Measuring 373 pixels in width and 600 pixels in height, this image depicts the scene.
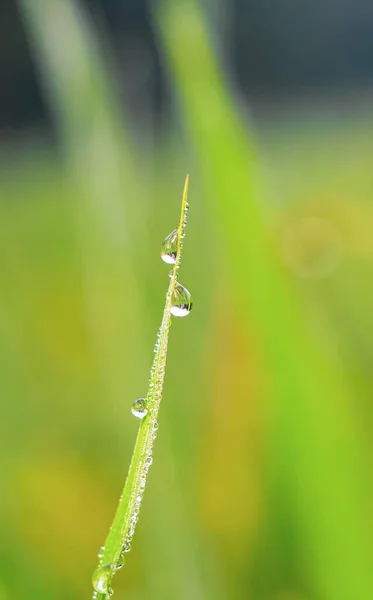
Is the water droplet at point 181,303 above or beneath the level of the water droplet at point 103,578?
above

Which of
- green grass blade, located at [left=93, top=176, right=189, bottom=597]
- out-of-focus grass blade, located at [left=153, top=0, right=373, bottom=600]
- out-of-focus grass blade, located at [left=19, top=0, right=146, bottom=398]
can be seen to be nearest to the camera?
green grass blade, located at [left=93, top=176, right=189, bottom=597]

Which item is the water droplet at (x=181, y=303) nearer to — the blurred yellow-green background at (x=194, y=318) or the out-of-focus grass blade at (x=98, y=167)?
the blurred yellow-green background at (x=194, y=318)

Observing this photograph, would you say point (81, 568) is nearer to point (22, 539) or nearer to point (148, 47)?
point (22, 539)

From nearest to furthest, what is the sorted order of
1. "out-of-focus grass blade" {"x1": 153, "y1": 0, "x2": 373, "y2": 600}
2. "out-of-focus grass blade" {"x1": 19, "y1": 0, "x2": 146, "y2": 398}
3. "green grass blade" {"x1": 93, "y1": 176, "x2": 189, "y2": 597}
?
"green grass blade" {"x1": 93, "y1": 176, "x2": 189, "y2": 597}, "out-of-focus grass blade" {"x1": 153, "y1": 0, "x2": 373, "y2": 600}, "out-of-focus grass blade" {"x1": 19, "y1": 0, "x2": 146, "y2": 398}

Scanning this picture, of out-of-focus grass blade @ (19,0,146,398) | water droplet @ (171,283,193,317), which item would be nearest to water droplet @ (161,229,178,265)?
water droplet @ (171,283,193,317)

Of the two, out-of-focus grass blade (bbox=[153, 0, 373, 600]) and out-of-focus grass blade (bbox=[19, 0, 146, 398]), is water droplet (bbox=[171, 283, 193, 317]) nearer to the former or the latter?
out-of-focus grass blade (bbox=[153, 0, 373, 600])

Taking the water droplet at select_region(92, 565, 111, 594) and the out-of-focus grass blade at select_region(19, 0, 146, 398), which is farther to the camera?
the out-of-focus grass blade at select_region(19, 0, 146, 398)

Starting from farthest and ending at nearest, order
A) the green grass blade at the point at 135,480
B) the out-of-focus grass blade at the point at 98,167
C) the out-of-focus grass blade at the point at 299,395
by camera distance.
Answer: the out-of-focus grass blade at the point at 98,167
the out-of-focus grass blade at the point at 299,395
the green grass blade at the point at 135,480

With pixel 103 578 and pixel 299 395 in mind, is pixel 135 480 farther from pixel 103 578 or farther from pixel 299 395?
pixel 299 395

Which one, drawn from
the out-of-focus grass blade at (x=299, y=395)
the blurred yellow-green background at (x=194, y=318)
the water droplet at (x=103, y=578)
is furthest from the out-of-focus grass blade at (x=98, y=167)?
the water droplet at (x=103, y=578)

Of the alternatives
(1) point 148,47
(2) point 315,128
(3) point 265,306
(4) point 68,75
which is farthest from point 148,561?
(2) point 315,128
